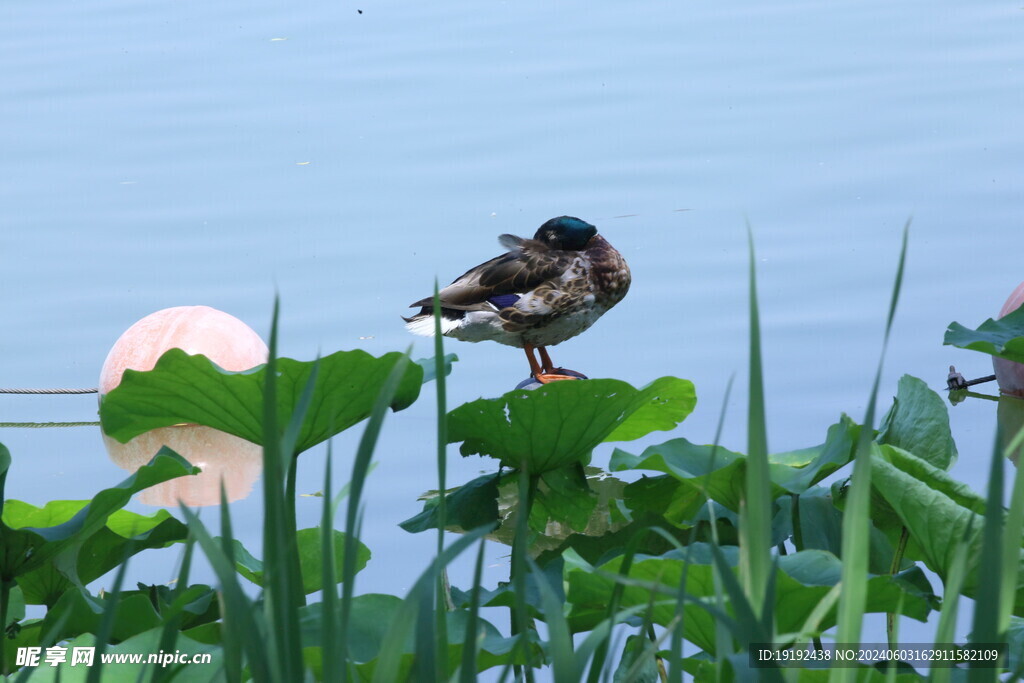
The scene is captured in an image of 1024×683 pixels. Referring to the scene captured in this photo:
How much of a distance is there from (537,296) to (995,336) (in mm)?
1257

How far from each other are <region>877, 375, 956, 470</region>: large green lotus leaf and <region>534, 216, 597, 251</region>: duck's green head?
5.01ft

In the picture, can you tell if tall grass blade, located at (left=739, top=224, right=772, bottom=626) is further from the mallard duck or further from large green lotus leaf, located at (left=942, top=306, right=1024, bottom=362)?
the mallard duck

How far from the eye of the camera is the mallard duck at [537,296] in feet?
A: 10.1

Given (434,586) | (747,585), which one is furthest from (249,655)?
(747,585)

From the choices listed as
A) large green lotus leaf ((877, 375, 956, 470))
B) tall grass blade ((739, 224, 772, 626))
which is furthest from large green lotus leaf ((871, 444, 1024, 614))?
tall grass blade ((739, 224, 772, 626))

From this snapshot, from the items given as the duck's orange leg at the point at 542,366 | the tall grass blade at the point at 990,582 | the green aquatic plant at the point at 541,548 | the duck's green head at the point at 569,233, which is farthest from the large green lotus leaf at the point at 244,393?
the duck's green head at the point at 569,233

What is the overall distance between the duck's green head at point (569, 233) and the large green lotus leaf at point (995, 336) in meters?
1.32

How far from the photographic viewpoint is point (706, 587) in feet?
3.90

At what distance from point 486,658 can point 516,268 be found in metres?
2.04

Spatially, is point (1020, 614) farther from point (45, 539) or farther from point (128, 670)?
point (45, 539)

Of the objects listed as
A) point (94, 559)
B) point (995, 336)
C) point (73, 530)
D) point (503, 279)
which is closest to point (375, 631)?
point (73, 530)

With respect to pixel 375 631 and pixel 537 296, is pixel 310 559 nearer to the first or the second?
pixel 375 631

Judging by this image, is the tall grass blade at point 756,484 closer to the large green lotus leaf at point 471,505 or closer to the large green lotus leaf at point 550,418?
the large green lotus leaf at point 550,418

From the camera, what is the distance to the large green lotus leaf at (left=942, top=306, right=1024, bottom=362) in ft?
6.36
